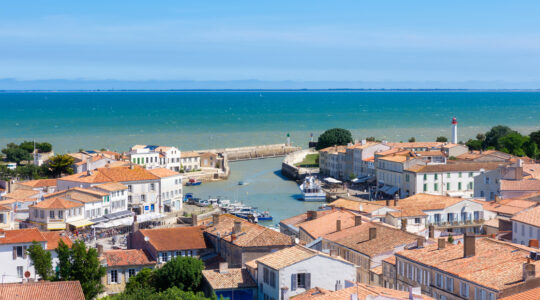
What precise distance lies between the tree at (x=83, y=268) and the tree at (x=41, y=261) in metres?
0.59

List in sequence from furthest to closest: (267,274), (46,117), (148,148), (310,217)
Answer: (46,117), (148,148), (310,217), (267,274)

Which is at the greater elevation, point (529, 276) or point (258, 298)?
point (529, 276)

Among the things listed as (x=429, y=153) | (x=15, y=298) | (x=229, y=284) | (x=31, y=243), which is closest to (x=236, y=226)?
(x=229, y=284)

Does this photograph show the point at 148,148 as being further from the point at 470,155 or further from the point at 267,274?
the point at 267,274

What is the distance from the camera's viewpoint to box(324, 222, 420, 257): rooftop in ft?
98.4

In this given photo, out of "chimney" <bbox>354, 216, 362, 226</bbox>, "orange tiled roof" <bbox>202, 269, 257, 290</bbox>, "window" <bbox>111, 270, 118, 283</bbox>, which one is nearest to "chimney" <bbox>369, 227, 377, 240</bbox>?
"chimney" <bbox>354, 216, 362, 226</bbox>

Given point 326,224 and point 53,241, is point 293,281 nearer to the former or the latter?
point 326,224

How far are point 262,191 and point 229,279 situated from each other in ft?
148

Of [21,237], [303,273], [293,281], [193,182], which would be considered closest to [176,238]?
[21,237]

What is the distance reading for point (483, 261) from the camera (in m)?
24.8

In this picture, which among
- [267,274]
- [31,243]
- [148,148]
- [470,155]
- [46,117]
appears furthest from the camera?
[46,117]

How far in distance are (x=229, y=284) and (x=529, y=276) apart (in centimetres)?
1000

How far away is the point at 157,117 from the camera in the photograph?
19288 cm

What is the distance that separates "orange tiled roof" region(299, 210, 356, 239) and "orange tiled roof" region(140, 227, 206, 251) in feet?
16.3
